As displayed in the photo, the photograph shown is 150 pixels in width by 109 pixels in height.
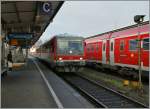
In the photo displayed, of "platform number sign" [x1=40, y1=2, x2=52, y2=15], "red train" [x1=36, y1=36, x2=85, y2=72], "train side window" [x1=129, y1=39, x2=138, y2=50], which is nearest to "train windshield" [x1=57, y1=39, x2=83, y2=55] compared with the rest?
"red train" [x1=36, y1=36, x2=85, y2=72]

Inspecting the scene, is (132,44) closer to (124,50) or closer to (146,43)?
(124,50)

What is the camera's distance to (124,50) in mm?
20016

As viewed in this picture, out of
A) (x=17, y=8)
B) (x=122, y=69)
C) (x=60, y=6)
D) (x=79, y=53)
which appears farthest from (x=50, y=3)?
(x=79, y=53)

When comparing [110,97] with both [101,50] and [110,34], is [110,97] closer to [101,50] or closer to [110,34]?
[110,34]

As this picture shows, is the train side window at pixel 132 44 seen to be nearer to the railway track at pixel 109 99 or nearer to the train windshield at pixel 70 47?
the railway track at pixel 109 99

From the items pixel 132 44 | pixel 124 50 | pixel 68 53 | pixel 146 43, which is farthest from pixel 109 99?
pixel 68 53

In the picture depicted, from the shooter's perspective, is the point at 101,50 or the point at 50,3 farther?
the point at 101,50

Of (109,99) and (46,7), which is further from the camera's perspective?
(46,7)

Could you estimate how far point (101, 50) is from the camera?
26312 mm

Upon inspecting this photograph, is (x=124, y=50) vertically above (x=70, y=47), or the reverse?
(x=70, y=47)

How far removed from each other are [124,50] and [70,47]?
224 inches

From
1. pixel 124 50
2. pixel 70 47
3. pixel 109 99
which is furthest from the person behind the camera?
pixel 70 47

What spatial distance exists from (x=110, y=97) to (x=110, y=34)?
406 inches

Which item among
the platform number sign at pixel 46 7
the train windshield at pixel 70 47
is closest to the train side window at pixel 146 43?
the platform number sign at pixel 46 7
